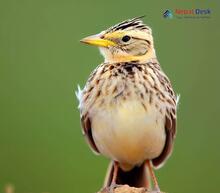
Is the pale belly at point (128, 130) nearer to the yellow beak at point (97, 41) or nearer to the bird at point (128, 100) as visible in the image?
the bird at point (128, 100)

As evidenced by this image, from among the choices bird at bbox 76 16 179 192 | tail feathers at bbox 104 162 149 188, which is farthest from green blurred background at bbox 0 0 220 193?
bird at bbox 76 16 179 192

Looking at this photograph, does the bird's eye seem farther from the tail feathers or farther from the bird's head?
the tail feathers

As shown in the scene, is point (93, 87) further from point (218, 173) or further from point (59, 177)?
point (218, 173)

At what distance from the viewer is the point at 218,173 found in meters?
5.73

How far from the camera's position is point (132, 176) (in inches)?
195

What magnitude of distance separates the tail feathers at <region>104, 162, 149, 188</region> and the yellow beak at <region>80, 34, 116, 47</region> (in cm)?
72

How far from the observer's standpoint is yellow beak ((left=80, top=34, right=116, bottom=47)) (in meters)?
4.50

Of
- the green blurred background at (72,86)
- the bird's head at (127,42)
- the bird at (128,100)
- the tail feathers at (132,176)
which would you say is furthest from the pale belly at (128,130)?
the green blurred background at (72,86)

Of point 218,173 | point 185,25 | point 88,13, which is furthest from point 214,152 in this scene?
point 88,13

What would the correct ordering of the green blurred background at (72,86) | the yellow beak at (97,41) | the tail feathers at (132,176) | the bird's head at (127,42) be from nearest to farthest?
1. the yellow beak at (97,41)
2. the bird's head at (127,42)
3. the tail feathers at (132,176)
4. the green blurred background at (72,86)

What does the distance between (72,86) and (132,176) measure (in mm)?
736

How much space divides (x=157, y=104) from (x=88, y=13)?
1.09m

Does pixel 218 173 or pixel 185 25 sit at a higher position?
pixel 185 25

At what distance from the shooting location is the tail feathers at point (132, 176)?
4898 mm
